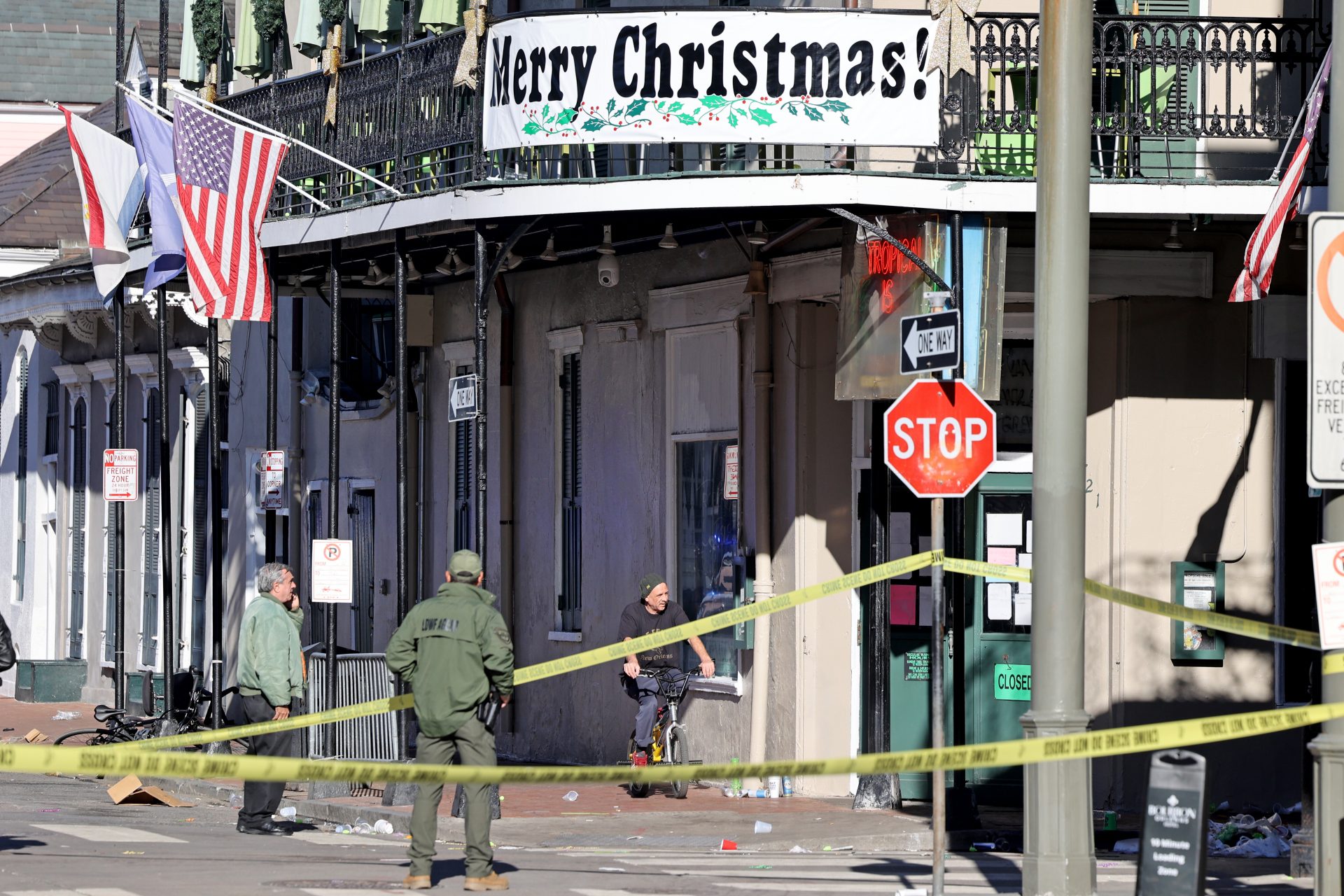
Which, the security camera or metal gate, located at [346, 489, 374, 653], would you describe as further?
metal gate, located at [346, 489, 374, 653]

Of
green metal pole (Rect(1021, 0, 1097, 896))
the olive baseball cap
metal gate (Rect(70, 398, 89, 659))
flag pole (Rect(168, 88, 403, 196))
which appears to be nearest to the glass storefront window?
flag pole (Rect(168, 88, 403, 196))

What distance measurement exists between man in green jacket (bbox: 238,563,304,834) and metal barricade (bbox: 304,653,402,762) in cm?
196

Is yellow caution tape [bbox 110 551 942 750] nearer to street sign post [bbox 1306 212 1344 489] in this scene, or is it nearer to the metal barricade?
the metal barricade

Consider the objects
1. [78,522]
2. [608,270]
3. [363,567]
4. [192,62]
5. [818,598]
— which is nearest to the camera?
[818,598]

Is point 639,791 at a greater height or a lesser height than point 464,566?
lesser

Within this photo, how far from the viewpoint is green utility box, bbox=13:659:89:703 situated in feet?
95.8

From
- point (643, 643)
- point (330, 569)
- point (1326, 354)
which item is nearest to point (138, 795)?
point (330, 569)

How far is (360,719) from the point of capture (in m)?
17.5

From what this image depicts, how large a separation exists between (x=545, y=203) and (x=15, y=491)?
19329mm

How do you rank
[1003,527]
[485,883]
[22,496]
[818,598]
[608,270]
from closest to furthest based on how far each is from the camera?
[485,883] → [818,598] → [1003,527] → [608,270] → [22,496]

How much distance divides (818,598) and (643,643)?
1.04m

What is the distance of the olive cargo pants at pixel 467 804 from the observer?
11.8 metres

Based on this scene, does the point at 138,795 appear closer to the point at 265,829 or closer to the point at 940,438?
the point at 265,829

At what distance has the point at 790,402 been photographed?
55.7ft
